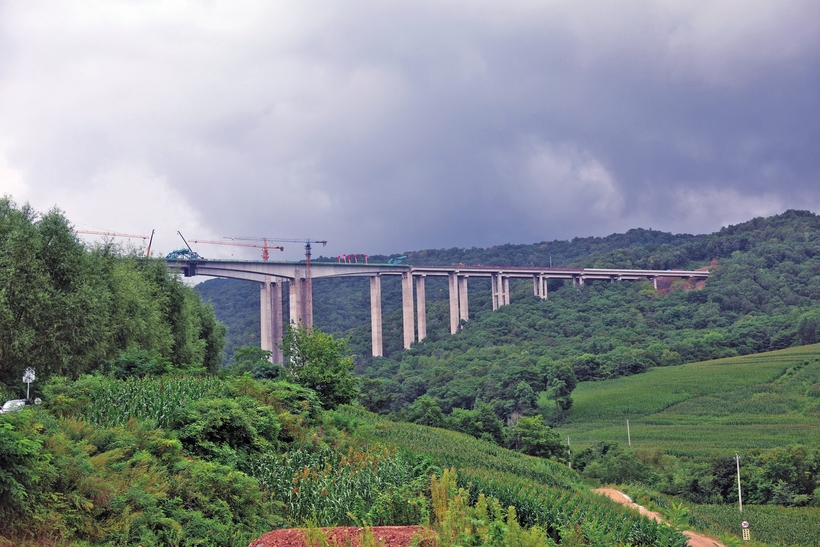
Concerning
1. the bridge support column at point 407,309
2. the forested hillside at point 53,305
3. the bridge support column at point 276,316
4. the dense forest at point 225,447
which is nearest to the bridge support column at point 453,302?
the bridge support column at point 407,309

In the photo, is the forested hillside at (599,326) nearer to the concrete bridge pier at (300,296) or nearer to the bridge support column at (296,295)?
the concrete bridge pier at (300,296)

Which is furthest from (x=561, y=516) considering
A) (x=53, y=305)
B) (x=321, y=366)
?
(x=53, y=305)

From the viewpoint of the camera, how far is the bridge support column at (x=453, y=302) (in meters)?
112

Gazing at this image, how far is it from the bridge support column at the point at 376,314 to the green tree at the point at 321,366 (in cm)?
7045

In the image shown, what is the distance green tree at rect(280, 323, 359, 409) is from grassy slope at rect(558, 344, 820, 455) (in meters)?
31.8

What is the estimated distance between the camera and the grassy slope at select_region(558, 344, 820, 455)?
59.0m

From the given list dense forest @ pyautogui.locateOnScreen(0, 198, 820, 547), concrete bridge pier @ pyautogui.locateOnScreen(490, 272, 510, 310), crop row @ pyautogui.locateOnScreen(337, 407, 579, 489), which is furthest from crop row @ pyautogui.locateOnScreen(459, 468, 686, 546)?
concrete bridge pier @ pyautogui.locateOnScreen(490, 272, 510, 310)

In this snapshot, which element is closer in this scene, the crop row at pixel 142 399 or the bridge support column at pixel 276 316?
the crop row at pixel 142 399

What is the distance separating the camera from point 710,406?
70.9m

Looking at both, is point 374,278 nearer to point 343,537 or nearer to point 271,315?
point 271,315

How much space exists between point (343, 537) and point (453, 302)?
328ft

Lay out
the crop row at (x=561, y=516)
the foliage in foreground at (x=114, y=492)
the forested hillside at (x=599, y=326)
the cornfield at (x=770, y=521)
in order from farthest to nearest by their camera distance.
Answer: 1. the forested hillside at (x=599, y=326)
2. the cornfield at (x=770, y=521)
3. the crop row at (x=561, y=516)
4. the foliage in foreground at (x=114, y=492)

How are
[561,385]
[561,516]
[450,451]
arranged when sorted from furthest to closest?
[561,385] → [450,451] → [561,516]

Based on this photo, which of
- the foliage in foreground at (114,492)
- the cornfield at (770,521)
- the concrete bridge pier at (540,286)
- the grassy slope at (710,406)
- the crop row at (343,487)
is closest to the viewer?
the foliage in foreground at (114,492)
